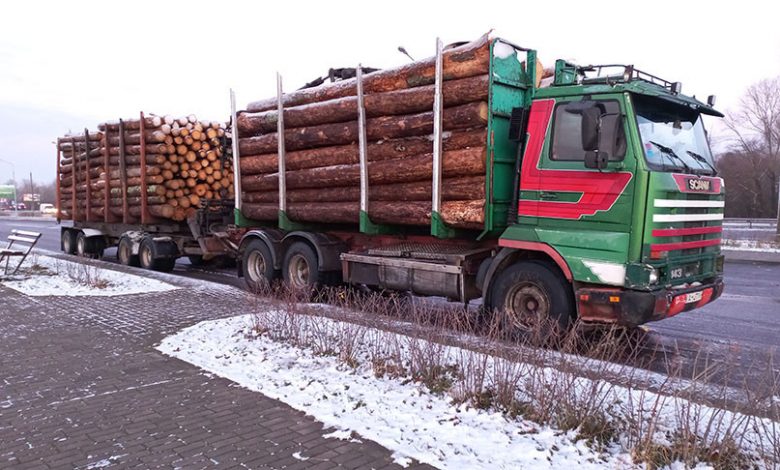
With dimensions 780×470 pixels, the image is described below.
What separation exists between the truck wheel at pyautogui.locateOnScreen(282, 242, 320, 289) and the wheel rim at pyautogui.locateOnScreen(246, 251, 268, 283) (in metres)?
0.80

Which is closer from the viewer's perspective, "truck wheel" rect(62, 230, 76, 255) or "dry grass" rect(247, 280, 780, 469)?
"dry grass" rect(247, 280, 780, 469)

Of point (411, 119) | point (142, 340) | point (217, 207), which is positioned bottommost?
point (142, 340)

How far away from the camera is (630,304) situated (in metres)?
6.00

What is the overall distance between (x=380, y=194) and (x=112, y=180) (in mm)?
9320

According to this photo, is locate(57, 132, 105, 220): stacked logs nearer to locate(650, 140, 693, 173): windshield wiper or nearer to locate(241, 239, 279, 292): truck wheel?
locate(241, 239, 279, 292): truck wheel

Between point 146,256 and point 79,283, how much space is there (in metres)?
3.46

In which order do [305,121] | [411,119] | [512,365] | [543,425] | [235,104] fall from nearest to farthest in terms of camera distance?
[543,425] < [512,365] < [411,119] < [305,121] < [235,104]

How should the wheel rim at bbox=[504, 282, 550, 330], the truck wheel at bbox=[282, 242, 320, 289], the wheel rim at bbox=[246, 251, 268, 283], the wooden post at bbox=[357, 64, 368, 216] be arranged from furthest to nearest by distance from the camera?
1. the wheel rim at bbox=[246, 251, 268, 283]
2. the truck wheel at bbox=[282, 242, 320, 289]
3. the wooden post at bbox=[357, 64, 368, 216]
4. the wheel rim at bbox=[504, 282, 550, 330]

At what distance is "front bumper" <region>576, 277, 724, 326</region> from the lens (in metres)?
5.93

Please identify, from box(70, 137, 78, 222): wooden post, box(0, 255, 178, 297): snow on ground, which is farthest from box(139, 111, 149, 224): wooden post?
box(70, 137, 78, 222): wooden post

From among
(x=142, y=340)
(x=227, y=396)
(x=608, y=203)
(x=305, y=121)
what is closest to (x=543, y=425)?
(x=227, y=396)

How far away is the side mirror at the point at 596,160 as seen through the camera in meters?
6.16

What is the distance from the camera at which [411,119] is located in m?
8.13

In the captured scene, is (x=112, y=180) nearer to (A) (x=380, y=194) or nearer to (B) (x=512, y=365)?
(A) (x=380, y=194)
